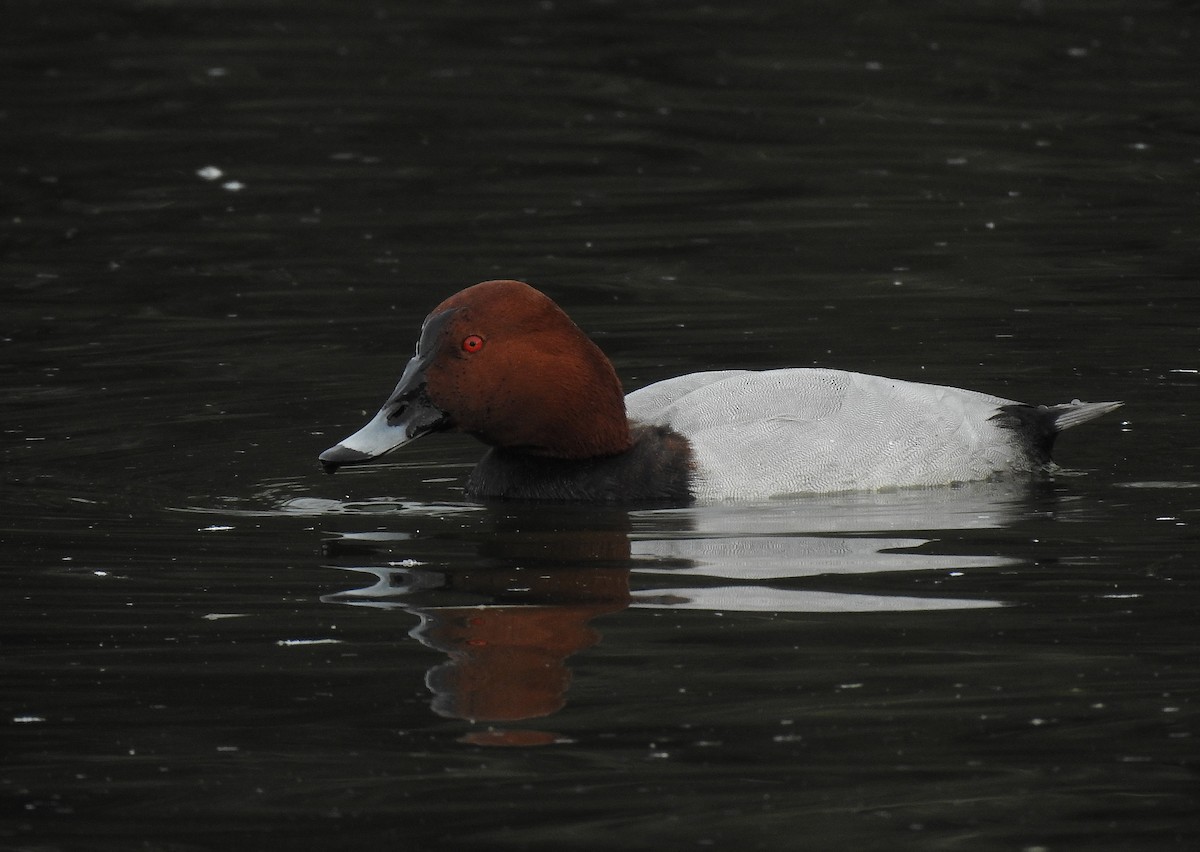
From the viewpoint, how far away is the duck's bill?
807 centimetres

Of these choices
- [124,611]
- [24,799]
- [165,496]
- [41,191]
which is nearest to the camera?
[24,799]

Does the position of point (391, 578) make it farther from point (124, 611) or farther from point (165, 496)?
point (165, 496)

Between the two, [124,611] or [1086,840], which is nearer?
[1086,840]

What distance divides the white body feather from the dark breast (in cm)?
7

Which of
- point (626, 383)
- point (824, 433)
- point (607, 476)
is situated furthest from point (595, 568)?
point (626, 383)

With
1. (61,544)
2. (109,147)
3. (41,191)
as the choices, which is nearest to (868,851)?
(61,544)

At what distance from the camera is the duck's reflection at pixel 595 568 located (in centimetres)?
621

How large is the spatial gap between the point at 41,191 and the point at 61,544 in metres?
8.13

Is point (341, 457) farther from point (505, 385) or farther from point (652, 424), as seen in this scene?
point (652, 424)

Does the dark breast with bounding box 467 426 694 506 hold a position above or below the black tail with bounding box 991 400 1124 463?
below

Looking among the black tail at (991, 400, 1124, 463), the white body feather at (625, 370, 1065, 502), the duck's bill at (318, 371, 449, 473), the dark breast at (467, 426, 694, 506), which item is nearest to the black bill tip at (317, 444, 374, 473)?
the duck's bill at (318, 371, 449, 473)

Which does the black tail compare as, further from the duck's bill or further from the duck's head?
the duck's bill

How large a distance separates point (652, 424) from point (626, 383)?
6.22ft

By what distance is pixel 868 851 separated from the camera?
482cm
